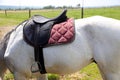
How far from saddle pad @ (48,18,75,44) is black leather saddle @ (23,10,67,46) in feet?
0.22

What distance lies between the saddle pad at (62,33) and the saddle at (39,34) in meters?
0.06

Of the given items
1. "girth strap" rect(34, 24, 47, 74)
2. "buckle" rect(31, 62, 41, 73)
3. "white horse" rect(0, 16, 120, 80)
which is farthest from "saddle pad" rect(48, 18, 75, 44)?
"buckle" rect(31, 62, 41, 73)

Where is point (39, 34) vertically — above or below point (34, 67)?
above

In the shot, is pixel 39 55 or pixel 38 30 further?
pixel 38 30

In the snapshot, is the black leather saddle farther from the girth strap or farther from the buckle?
the buckle

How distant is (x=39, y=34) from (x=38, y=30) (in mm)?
63

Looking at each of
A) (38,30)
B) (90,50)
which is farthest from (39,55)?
(90,50)

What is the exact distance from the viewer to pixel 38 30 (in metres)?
2.97

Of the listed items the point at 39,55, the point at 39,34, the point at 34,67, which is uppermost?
the point at 39,34

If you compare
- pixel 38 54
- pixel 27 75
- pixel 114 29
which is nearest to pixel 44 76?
pixel 27 75

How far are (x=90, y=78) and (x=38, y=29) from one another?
2.41m

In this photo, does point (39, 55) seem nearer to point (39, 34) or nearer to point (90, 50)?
point (39, 34)

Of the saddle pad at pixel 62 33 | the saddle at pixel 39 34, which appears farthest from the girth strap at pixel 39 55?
the saddle pad at pixel 62 33

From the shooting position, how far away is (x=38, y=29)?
2.98 m
